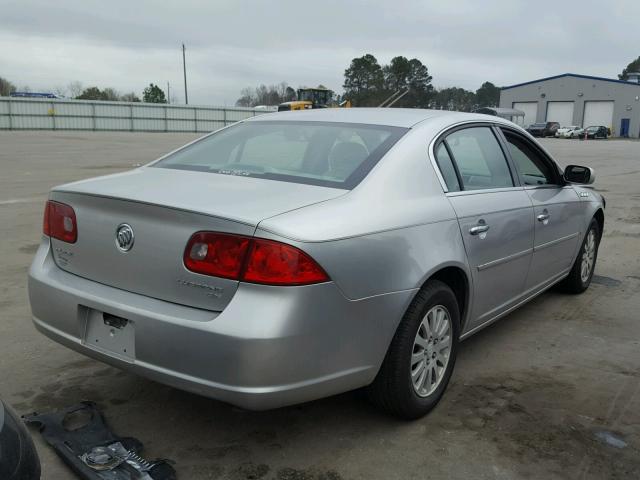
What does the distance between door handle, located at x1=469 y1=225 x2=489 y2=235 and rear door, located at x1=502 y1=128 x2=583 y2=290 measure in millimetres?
804

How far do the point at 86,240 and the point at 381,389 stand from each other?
5.00 ft

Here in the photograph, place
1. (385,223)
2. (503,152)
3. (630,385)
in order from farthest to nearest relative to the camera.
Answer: (503,152) → (630,385) → (385,223)

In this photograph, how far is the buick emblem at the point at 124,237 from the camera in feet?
8.69

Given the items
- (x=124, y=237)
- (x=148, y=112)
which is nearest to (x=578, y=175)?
(x=124, y=237)

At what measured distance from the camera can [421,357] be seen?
306cm

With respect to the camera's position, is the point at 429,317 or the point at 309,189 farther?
the point at 429,317

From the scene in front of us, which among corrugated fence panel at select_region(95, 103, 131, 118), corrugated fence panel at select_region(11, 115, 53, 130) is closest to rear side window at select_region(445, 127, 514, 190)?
corrugated fence panel at select_region(11, 115, 53, 130)

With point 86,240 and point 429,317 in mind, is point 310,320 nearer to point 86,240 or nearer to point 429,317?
point 429,317

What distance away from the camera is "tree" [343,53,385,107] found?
9088 cm

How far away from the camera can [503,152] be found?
4055 millimetres

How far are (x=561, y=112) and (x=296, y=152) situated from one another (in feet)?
250

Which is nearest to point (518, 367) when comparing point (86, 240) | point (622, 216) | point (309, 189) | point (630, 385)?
point (630, 385)

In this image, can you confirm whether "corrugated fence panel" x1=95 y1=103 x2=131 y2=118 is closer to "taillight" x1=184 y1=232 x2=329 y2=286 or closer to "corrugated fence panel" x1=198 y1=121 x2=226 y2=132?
"corrugated fence panel" x1=198 y1=121 x2=226 y2=132

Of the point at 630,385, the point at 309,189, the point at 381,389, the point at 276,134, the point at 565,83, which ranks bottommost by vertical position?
the point at 630,385
